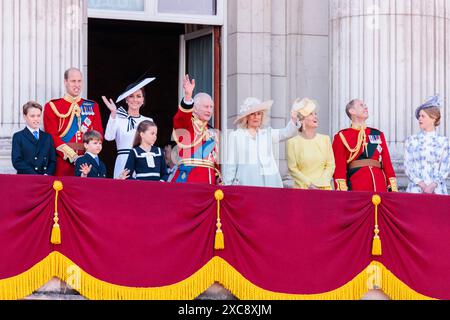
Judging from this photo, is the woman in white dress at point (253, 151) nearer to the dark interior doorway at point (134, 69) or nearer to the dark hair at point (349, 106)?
the dark hair at point (349, 106)

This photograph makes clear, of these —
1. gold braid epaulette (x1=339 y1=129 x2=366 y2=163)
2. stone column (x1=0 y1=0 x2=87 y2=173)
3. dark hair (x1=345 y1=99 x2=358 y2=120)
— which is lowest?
gold braid epaulette (x1=339 y1=129 x2=366 y2=163)

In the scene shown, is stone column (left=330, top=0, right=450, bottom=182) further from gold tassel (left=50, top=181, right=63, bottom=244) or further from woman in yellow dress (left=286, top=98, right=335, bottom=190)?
gold tassel (left=50, top=181, right=63, bottom=244)

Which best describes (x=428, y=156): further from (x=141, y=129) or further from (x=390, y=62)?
(x=141, y=129)

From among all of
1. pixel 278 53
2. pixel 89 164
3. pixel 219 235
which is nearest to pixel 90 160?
pixel 89 164

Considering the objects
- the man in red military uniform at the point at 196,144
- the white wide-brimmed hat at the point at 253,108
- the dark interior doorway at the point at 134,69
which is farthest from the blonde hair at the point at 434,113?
the dark interior doorway at the point at 134,69

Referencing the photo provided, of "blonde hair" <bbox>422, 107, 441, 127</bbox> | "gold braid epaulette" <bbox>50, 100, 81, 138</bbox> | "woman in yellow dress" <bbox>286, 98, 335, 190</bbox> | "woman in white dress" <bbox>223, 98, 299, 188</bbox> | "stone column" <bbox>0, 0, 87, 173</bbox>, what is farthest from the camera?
"blonde hair" <bbox>422, 107, 441, 127</bbox>

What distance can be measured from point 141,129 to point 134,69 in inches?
467

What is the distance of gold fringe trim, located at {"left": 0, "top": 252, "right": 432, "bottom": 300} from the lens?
16297 millimetres

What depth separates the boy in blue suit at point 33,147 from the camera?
17.4 m

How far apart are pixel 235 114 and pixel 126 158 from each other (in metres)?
3.02

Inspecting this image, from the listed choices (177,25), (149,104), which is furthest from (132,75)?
(177,25)

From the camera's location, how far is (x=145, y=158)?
17781mm

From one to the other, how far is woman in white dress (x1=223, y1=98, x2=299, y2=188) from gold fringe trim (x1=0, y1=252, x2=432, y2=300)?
155cm

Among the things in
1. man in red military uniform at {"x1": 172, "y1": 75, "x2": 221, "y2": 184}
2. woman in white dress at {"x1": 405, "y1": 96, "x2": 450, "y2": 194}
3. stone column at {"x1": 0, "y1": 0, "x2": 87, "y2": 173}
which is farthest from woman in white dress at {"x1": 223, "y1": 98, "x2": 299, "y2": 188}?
stone column at {"x1": 0, "y1": 0, "x2": 87, "y2": 173}
